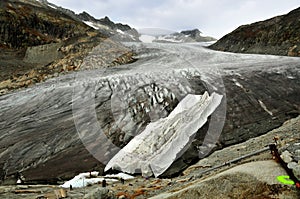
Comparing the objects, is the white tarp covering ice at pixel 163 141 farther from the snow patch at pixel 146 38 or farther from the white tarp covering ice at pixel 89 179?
the snow patch at pixel 146 38

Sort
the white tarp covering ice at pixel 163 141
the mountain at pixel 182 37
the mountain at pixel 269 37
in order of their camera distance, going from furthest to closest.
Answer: the mountain at pixel 182 37
the mountain at pixel 269 37
the white tarp covering ice at pixel 163 141

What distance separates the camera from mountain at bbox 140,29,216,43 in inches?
1697

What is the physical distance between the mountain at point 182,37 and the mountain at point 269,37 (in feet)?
63.9

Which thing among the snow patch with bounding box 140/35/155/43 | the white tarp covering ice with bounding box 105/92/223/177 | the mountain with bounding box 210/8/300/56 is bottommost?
the white tarp covering ice with bounding box 105/92/223/177

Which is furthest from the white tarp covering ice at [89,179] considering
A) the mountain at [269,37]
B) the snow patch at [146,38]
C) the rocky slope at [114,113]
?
the snow patch at [146,38]

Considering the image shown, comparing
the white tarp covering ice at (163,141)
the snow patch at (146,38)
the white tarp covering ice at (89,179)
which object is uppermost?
the snow patch at (146,38)

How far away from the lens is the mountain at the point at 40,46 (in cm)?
1130

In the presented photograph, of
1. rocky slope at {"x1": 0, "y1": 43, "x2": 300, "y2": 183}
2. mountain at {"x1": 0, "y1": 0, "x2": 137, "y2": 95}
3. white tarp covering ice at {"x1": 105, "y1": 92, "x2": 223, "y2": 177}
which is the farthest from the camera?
mountain at {"x1": 0, "y1": 0, "x2": 137, "y2": 95}

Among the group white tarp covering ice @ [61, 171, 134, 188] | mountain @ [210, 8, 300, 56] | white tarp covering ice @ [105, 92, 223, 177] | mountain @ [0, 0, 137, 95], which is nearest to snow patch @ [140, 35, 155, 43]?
mountain @ [0, 0, 137, 95]

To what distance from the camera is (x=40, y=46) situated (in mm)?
18250

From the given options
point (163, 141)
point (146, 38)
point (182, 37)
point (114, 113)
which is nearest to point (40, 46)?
point (114, 113)

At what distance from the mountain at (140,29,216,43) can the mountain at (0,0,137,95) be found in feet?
65.9

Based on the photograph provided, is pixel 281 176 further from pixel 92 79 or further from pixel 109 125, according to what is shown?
pixel 92 79

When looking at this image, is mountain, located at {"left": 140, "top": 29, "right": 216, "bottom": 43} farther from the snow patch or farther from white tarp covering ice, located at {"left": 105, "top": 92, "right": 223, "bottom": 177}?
white tarp covering ice, located at {"left": 105, "top": 92, "right": 223, "bottom": 177}
